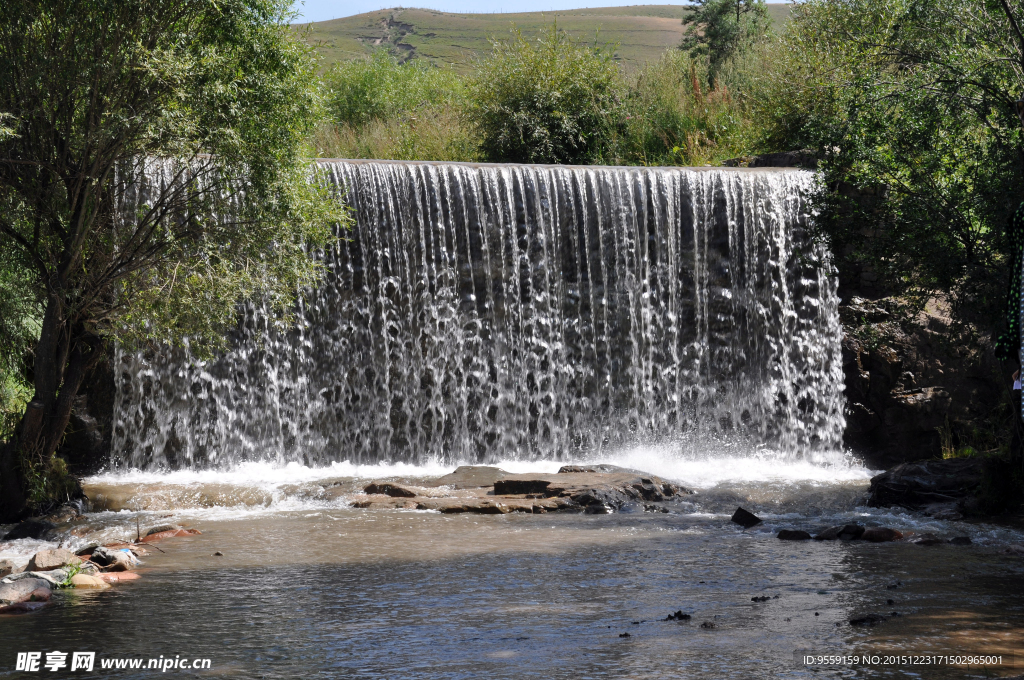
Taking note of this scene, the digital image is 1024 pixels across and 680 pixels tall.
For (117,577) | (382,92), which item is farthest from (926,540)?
(382,92)

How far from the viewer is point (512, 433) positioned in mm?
13953

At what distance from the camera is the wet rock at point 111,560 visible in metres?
6.96

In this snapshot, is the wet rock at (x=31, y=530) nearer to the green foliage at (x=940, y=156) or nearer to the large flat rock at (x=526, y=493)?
the large flat rock at (x=526, y=493)

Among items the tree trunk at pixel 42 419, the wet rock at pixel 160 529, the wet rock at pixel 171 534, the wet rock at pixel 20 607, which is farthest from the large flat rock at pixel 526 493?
the wet rock at pixel 20 607

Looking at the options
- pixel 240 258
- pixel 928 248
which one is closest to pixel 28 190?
pixel 240 258

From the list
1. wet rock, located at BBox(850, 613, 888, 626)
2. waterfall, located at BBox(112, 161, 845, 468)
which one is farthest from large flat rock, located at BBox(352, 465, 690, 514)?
wet rock, located at BBox(850, 613, 888, 626)

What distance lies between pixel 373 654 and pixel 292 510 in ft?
18.1

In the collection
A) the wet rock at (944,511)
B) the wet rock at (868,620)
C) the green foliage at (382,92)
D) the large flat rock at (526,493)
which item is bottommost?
the large flat rock at (526,493)

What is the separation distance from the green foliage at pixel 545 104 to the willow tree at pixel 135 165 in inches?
364

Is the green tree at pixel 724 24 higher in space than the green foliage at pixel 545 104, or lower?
higher

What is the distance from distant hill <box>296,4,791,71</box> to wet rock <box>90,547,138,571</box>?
67722 mm

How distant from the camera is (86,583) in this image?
647 centimetres

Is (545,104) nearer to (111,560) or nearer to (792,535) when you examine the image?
(792,535)

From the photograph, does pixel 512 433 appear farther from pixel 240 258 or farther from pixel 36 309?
pixel 36 309
